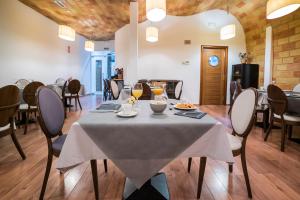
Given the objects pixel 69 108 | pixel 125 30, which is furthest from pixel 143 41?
pixel 69 108

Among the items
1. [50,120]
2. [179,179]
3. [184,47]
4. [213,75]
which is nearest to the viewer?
[50,120]

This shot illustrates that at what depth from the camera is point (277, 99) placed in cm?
295

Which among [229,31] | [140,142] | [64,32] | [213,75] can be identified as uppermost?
[229,31]

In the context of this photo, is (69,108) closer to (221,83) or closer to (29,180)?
(29,180)

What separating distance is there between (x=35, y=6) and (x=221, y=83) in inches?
258

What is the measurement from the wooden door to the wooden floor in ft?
15.2

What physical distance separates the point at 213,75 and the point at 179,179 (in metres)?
5.89

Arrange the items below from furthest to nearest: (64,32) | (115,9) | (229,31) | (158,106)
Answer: (115,9) < (229,31) < (64,32) < (158,106)

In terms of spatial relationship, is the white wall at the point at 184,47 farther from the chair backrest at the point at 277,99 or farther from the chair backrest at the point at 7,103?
the chair backrest at the point at 7,103

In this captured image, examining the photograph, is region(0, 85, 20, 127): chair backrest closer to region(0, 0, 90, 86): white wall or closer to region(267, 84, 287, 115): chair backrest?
region(0, 0, 90, 86): white wall

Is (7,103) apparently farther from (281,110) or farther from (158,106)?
(281,110)

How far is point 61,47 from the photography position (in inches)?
310

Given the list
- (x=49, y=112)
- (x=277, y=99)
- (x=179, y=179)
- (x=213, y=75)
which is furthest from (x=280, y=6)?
(x=213, y=75)

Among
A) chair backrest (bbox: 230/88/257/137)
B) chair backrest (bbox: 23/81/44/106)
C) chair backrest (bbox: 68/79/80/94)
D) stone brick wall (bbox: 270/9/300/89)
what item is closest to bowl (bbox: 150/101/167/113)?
chair backrest (bbox: 230/88/257/137)
